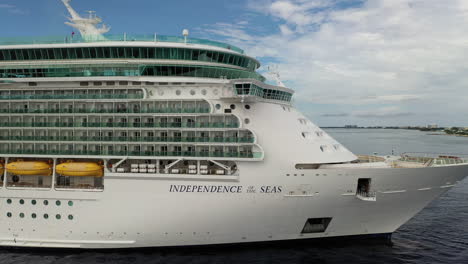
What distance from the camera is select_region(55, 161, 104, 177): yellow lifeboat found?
548 inches

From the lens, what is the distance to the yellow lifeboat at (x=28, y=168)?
46.9ft

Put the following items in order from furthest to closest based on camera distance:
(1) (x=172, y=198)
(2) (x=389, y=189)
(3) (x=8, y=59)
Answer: (3) (x=8, y=59) → (2) (x=389, y=189) → (1) (x=172, y=198)

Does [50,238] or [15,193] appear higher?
[15,193]

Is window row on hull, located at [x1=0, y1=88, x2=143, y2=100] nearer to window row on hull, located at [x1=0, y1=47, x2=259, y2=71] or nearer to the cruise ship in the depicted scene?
the cruise ship

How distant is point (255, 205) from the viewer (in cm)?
1374

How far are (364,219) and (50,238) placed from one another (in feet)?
50.7

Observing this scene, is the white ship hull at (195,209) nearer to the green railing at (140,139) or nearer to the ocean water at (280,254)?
the ocean water at (280,254)

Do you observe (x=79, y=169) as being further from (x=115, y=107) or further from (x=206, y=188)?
(x=206, y=188)

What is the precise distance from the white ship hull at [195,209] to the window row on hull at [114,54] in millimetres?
6345

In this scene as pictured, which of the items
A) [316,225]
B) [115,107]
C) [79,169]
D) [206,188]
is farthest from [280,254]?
[115,107]

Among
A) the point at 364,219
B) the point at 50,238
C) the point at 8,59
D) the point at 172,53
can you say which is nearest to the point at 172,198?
the point at 50,238

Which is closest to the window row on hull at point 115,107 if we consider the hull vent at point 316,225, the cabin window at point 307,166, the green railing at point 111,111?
the green railing at point 111,111

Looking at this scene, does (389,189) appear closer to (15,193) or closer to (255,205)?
(255,205)

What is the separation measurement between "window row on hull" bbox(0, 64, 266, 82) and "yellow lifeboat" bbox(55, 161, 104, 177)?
4491 mm
